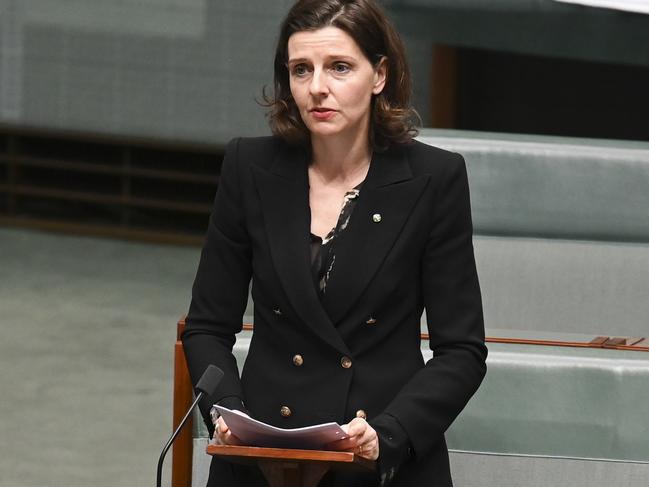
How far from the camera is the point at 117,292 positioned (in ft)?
16.9

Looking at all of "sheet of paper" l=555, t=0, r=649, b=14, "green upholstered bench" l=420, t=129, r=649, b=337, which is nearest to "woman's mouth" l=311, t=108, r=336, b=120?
"green upholstered bench" l=420, t=129, r=649, b=337

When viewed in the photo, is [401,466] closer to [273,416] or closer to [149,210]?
[273,416]

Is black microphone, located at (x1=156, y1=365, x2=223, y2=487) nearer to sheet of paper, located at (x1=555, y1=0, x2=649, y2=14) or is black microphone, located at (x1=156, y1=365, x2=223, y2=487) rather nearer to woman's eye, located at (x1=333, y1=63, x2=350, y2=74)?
woman's eye, located at (x1=333, y1=63, x2=350, y2=74)

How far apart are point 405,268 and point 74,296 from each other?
3.62 metres

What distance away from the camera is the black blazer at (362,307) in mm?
1592

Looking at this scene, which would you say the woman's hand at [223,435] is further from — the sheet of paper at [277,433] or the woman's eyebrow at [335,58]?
the woman's eyebrow at [335,58]

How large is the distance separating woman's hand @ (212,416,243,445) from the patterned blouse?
0.20 meters

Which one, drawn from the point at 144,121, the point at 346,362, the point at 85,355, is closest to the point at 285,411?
the point at 346,362

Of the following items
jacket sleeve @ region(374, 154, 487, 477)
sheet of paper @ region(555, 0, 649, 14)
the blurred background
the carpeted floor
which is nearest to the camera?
jacket sleeve @ region(374, 154, 487, 477)

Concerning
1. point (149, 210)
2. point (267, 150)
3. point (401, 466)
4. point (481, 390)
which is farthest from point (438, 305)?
point (149, 210)

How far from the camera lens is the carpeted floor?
11.6 feet

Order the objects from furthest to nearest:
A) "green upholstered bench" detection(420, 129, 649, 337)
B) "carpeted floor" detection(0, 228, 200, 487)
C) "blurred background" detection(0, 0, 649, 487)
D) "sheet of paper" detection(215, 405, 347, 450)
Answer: "blurred background" detection(0, 0, 649, 487)
"carpeted floor" detection(0, 228, 200, 487)
"green upholstered bench" detection(420, 129, 649, 337)
"sheet of paper" detection(215, 405, 347, 450)

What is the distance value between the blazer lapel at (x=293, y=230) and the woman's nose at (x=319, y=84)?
130mm

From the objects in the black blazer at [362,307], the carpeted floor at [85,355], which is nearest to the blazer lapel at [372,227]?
the black blazer at [362,307]
